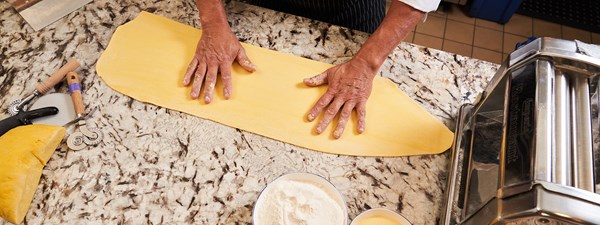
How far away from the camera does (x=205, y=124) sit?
0.94m

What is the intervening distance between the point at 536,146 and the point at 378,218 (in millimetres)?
294

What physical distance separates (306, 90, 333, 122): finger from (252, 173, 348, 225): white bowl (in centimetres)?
21

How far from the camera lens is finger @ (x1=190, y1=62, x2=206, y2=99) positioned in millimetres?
984

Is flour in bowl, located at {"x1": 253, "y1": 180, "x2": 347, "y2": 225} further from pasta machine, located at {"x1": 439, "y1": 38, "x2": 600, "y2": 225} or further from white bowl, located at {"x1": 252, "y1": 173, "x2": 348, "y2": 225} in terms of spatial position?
pasta machine, located at {"x1": 439, "y1": 38, "x2": 600, "y2": 225}

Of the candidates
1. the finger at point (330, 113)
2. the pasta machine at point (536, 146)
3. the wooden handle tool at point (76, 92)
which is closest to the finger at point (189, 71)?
the wooden handle tool at point (76, 92)

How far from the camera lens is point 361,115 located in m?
0.95

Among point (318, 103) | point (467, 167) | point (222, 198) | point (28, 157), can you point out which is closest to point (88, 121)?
point (28, 157)

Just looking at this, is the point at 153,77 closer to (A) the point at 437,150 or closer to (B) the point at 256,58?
(B) the point at 256,58

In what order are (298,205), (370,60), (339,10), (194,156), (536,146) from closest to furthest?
(536,146), (298,205), (194,156), (370,60), (339,10)

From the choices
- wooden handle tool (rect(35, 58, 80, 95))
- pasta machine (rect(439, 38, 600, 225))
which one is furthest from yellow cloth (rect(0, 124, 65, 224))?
pasta machine (rect(439, 38, 600, 225))

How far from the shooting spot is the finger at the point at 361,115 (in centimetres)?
94

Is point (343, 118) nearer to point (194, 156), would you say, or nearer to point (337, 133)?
point (337, 133)

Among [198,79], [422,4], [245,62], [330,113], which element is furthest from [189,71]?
[422,4]

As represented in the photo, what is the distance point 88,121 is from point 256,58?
418mm
